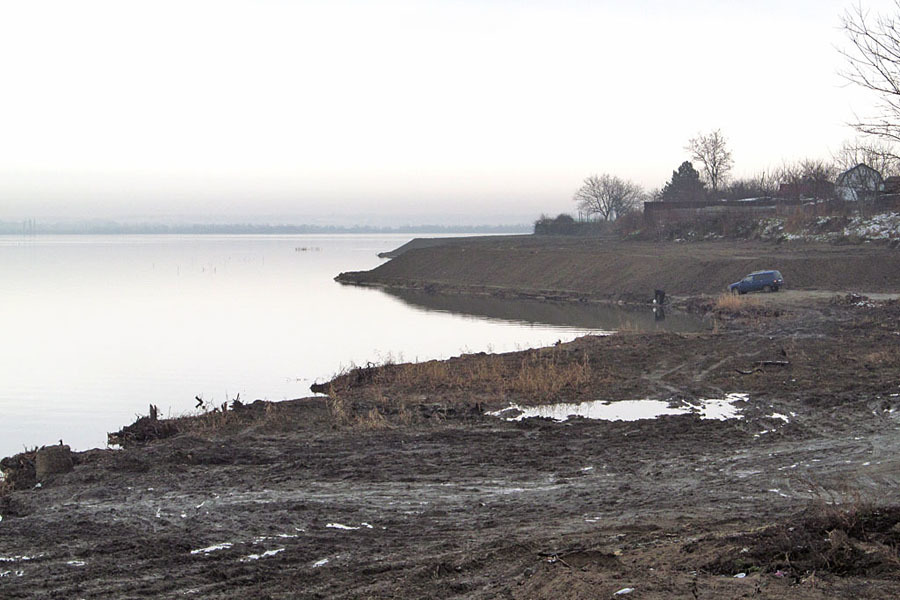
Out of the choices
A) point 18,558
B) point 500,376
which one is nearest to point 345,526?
point 18,558

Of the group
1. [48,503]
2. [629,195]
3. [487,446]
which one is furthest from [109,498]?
[629,195]

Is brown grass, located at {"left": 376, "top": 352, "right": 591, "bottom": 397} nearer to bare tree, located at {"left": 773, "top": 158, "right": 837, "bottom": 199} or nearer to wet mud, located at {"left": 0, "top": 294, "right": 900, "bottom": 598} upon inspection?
wet mud, located at {"left": 0, "top": 294, "right": 900, "bottom": 598}

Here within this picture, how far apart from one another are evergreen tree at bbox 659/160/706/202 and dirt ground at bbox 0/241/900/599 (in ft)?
333

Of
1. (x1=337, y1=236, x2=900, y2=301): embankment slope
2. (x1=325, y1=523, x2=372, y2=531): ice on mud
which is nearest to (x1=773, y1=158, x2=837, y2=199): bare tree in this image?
(x1=337, y1=236, x2=900, y2=301): embankment slope

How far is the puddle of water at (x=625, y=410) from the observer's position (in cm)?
1598

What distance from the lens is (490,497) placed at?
10.2m

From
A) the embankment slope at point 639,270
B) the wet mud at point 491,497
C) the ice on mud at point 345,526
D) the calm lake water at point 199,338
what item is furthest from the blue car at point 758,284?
the ice on mud at point 345,526

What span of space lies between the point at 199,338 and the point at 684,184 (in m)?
101

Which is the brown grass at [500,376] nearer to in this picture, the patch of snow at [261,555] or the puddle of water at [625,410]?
the puddle of water at [625,410]

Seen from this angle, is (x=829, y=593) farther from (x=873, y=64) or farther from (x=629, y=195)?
(x=629, y=195)

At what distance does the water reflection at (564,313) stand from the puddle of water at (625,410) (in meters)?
14.6

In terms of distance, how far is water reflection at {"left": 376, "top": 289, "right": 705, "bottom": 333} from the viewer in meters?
36.7

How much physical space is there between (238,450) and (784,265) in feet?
133

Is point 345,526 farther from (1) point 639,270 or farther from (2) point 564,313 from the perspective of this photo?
(1) point 639,270
